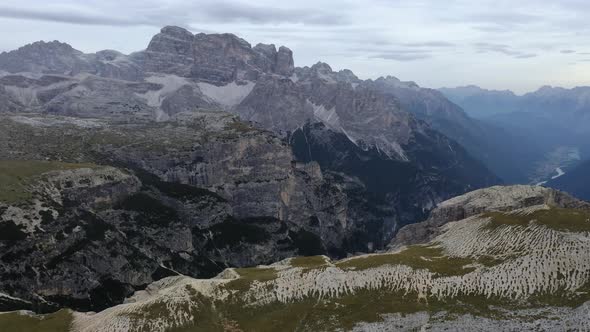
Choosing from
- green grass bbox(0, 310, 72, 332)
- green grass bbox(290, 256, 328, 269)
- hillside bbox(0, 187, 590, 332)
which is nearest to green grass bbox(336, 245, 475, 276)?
hillside bbox(0, 187, 590, 332)

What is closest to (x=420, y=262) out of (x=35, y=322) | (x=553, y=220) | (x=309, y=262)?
(x=309, y=262)

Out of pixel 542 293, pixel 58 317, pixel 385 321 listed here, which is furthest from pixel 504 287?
pixel 58 317

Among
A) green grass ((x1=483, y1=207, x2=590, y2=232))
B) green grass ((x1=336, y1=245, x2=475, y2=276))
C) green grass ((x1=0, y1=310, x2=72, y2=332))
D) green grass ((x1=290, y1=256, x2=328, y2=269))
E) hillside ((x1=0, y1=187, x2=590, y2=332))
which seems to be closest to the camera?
hillside ((x1=0, y1=187, x2=590, y2=332))

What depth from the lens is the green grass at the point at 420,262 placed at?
126m

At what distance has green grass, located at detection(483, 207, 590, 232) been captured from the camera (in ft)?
433

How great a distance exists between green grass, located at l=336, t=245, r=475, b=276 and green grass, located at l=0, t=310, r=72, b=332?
209 feet

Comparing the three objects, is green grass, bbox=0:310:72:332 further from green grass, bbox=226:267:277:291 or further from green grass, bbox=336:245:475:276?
green grass, bbox=336:245:475:276

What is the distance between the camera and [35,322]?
399ft

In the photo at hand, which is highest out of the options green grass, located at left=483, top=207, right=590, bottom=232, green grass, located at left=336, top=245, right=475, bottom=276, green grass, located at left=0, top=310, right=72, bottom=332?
green grass, located at left=483, top=207, right=590, bottom=232

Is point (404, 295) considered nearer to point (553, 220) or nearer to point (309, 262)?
point (309, 262)

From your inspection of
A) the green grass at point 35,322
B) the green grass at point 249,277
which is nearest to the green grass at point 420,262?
the green grass at point 249,277

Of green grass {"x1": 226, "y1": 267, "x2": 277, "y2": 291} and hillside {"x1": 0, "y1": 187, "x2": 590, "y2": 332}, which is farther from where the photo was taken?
green grass {"x1": 226, "y1": 267, "x2": 277, "y2": 291}

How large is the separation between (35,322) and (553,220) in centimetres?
12347

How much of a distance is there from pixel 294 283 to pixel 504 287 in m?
45.7
